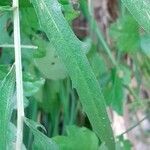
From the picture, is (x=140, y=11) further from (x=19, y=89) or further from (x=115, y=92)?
(x=115, y=92)

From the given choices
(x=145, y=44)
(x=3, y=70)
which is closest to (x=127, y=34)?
(x=145, y=44)

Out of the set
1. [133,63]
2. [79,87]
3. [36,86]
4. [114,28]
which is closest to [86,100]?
[79,87]

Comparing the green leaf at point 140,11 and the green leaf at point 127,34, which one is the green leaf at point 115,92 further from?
the green leaf at point 140,11

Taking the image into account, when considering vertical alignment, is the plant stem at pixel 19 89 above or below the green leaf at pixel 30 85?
above

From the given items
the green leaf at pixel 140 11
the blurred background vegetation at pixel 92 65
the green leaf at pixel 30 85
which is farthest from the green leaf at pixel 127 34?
the green leaf at pixel 140 11

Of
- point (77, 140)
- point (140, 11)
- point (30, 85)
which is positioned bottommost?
point (77, 140)

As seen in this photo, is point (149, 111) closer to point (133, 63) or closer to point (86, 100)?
point (133, 63)
